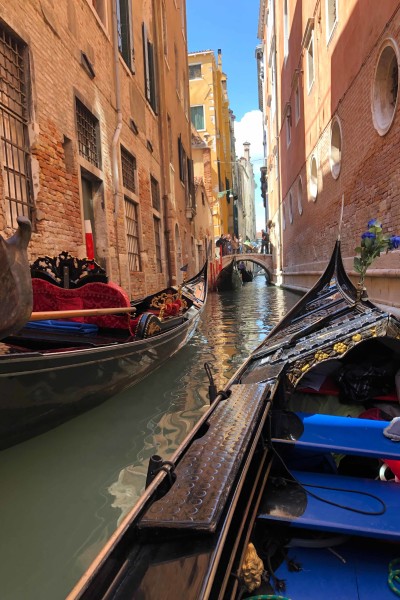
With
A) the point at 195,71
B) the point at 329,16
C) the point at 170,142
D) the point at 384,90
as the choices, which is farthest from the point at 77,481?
the point at 195,71

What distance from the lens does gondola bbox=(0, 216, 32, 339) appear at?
4.35 feet

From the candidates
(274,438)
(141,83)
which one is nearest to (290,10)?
(141,83)

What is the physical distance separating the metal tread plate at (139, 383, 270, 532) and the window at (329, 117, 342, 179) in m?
7.50

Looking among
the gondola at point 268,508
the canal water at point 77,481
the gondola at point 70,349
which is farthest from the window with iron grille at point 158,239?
the gondola at point 268,508

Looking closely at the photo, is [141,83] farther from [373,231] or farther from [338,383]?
[338,383]

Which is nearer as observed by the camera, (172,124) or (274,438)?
(274,438)

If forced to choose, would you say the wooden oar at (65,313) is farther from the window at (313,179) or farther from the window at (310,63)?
the window at (310,63)

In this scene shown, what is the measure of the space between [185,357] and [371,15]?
5.04 m

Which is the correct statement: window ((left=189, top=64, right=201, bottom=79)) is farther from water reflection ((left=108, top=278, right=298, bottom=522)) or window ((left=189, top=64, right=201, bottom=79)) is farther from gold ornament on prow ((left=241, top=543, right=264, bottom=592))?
gold ornament on prow ((left=241, top=543, right=264, bottom=592))

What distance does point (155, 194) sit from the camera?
9.98m

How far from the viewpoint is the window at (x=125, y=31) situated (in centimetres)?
784

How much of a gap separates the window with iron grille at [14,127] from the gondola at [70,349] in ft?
2.02

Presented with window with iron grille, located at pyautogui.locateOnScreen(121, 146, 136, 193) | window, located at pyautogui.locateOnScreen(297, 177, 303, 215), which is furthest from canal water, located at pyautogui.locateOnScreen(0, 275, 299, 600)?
window, located at pyautogui.locateOnScreen(297, 177, 303, 215)

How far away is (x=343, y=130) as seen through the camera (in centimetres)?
765
